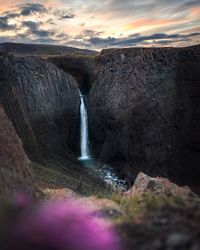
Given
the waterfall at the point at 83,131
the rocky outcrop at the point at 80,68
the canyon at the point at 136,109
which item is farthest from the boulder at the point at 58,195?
the rocky outcrop at the point at 80,68

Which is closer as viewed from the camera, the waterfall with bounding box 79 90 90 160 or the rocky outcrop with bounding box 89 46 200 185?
the rocky outcrop with bounding box 89 46 200 185

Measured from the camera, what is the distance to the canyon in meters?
51.9

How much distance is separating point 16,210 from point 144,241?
239 cm

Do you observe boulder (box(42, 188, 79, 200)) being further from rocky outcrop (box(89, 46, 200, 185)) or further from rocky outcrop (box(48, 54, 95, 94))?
rocky outcrop (box(48, 54, 95, 94))

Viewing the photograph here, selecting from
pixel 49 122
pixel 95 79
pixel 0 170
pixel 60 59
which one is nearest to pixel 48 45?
pixel 60 59

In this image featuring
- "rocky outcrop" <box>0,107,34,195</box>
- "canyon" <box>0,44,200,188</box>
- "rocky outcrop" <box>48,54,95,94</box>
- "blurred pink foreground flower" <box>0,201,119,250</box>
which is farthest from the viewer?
"rocky outcrop" <box>48,54,95,94</box>

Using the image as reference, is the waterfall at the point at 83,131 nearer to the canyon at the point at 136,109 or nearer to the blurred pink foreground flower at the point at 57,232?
the canyon at the point at 136,109

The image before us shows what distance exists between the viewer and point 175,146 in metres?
56.3

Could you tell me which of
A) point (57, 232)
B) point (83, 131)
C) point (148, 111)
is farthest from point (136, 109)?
point (57, 232)

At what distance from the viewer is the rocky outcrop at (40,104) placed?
118 feet

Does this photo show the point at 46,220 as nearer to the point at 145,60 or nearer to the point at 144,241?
the point at 144,241

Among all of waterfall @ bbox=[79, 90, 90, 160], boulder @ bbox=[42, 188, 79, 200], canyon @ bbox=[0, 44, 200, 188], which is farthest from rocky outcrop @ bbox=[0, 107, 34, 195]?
waterfall @ bbox=[79, 90, 90, 160]

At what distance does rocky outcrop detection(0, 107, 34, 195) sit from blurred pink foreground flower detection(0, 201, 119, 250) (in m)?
1.84

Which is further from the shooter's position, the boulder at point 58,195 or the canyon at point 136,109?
the canyon at point 136,109
